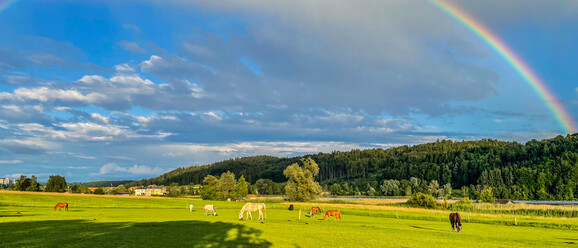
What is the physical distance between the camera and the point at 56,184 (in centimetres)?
13038

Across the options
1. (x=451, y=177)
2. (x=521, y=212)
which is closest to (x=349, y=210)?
(x=521, y=212)

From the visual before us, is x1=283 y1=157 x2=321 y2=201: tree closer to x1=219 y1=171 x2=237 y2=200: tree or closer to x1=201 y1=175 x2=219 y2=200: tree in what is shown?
x1=219 y1=171 x2=237 y2=200: tree

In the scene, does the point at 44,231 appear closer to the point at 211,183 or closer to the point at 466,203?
the point at 466,203

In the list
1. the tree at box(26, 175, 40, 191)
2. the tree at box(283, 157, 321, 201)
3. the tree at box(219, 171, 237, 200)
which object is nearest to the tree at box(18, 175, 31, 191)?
the tree at box(26, 175, 40, 191)

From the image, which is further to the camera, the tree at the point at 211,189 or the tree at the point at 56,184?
the tree at the point at 56,184

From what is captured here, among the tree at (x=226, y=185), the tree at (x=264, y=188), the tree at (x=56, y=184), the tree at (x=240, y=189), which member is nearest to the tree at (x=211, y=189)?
the tree at (x=226, y=185)

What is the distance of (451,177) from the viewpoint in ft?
639

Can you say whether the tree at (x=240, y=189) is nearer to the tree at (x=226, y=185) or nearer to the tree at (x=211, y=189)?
the tree at (x=226, y=185)

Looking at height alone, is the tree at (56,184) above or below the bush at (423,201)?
above

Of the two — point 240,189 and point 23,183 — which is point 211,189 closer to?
point 240,189

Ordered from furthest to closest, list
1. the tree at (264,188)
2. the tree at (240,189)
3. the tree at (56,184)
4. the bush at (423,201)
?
the tree at (264,188) < the tree at (240,189) < the tree at (56,184) < the bush at (423,201)

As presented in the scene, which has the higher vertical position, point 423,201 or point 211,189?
point 423,201

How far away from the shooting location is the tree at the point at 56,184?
129m

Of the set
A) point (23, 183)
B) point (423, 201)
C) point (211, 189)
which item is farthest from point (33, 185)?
point (423, 201)
